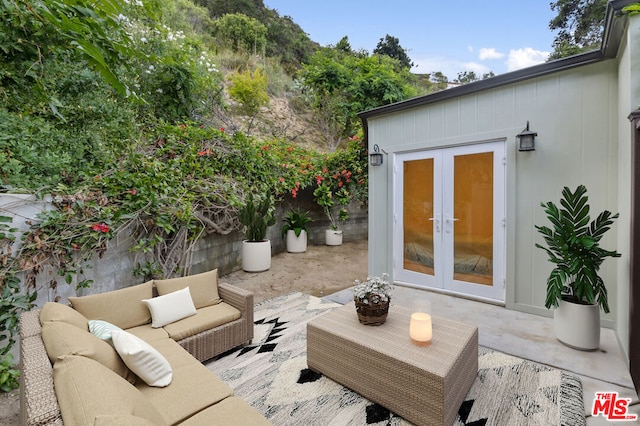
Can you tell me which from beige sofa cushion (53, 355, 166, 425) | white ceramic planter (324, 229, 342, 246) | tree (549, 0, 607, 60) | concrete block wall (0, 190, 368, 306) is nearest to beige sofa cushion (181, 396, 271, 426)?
beige sofa cushion (53, 355, 166, 425)

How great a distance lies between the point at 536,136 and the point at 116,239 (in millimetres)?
5038

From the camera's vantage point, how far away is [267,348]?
274cm

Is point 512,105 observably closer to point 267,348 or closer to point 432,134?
point 432,134

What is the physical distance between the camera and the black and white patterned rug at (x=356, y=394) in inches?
73.6

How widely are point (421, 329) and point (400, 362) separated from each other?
0.30 meters

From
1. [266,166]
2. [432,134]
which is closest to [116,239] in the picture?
[266,166]

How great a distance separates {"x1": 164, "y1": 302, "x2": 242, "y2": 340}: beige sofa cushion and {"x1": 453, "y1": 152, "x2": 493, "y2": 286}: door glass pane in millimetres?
3033

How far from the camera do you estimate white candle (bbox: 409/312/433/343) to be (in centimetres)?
201

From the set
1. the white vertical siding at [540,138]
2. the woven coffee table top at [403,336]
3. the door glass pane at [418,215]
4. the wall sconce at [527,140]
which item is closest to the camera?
the woven coffee table top at [403,336]

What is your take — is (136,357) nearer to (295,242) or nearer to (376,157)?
(376,157)

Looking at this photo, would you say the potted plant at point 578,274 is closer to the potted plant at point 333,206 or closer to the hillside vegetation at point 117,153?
the hillside vegetation at point 117,153

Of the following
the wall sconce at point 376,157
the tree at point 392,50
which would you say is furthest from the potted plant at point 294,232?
the tree at point 392,50

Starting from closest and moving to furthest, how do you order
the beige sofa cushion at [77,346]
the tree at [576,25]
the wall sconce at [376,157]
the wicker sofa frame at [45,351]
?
1. the wicker sofa frame at [45,351]
2. the beige sofa cushion at [77,346]
3. the wall sconce at [376,157]
4. the tree at [576,25]

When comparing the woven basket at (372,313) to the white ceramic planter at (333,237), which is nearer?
the woven basket at (372,313)
